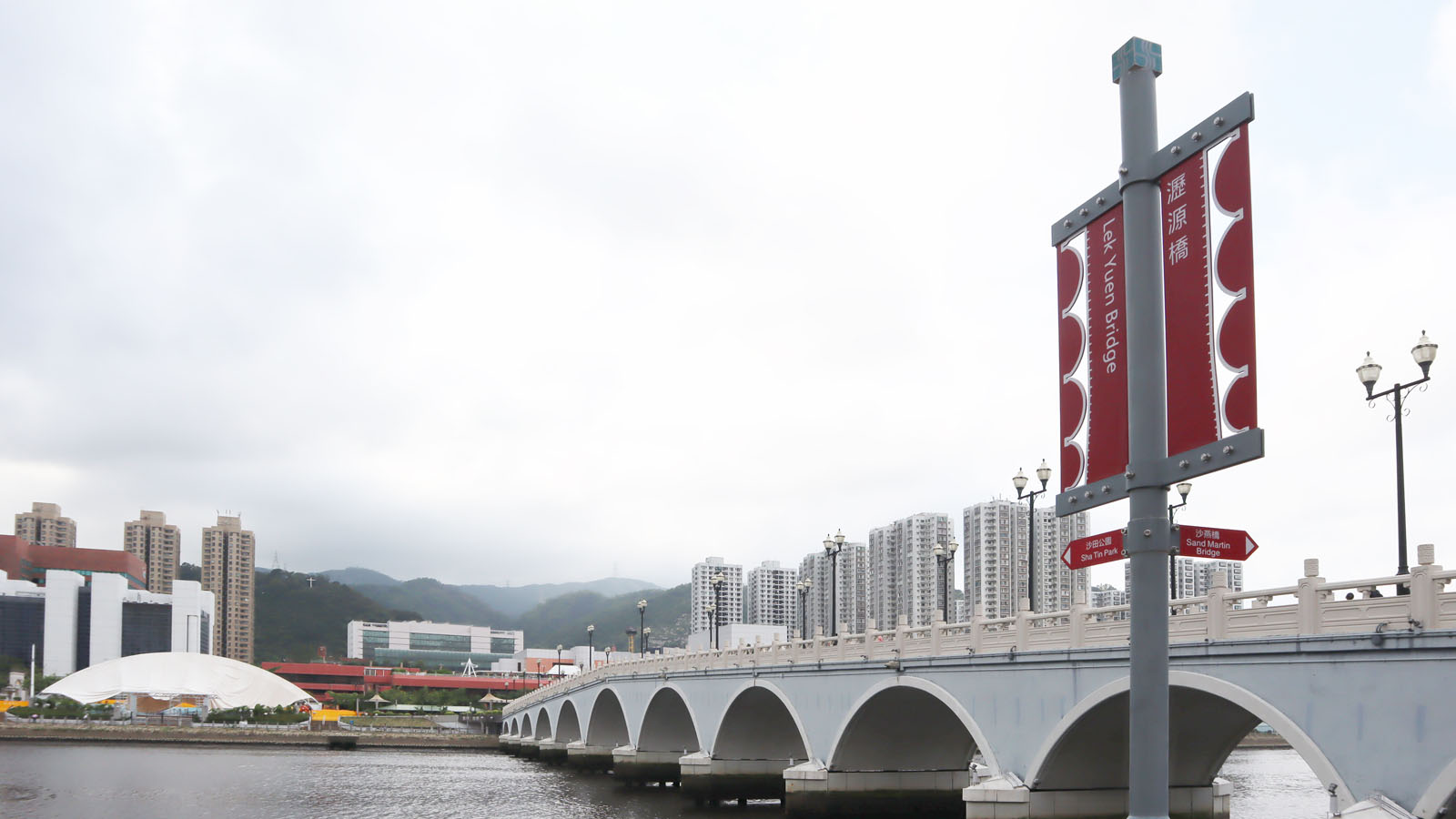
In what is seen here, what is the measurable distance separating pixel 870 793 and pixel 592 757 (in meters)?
37.6

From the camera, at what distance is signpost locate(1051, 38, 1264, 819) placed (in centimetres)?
737

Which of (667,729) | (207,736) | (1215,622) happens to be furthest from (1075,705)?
(207,736)

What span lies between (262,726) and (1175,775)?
84657mm

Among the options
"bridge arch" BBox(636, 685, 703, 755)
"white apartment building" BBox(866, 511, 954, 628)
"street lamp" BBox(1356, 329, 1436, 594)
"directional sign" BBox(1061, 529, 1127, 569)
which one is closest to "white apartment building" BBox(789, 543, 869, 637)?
"white apartment building" BBox(866, 511, 954, 628)

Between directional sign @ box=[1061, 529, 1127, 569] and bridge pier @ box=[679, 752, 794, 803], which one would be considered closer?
directional sign @ box=[1061, 529, 1127, 569]

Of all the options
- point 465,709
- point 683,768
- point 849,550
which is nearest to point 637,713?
point 683,768

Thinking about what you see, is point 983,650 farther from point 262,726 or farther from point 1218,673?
point 262,726

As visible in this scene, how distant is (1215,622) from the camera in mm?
19453

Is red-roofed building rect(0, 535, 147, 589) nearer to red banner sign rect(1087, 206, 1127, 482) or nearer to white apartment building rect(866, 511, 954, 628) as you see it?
white apartment building rect(866, 511, 954, 628)

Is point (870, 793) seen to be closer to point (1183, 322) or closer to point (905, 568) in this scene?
point (1183, 322)

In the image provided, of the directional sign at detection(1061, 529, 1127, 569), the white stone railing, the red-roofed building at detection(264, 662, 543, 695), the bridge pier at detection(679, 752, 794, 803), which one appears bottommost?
the red-roofed building at detection(264, 662, 543, 695)

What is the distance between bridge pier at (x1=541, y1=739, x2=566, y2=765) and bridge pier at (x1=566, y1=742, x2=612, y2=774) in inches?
229

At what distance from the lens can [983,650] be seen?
27078 mm

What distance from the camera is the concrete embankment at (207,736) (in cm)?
8806
